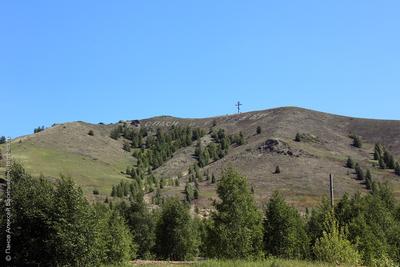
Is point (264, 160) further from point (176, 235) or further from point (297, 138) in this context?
point (176, 235)

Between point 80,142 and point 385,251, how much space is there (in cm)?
15240

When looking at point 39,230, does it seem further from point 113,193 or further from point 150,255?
point 113,193

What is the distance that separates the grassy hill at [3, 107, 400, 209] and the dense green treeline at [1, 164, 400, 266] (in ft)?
161

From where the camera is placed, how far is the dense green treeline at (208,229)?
30328 millimetres

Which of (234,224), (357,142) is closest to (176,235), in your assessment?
(234,224)

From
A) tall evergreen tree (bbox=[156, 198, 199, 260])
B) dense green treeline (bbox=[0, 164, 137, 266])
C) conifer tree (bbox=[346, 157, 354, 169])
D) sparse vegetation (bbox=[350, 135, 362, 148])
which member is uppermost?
sparse vegetation (bbox=[350, 135, 362, 148])

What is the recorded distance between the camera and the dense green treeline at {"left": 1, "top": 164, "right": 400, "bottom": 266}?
30.3 meters

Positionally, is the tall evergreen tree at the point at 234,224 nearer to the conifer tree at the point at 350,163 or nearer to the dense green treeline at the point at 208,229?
the dense green treeline at the point at 208,229

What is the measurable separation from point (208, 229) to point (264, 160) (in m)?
104

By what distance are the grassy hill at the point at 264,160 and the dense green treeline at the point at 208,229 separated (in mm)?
49101

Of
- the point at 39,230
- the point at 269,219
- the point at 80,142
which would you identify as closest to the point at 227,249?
the point at 269,219

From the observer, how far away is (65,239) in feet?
96.0

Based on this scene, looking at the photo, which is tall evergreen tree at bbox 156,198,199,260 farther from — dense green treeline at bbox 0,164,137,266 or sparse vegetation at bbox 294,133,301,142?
sparse vegetation at bbox 294,133,301,142

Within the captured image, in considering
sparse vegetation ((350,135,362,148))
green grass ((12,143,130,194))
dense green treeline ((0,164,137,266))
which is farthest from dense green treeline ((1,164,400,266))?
sparse vegetation ((350,135,362,148))
